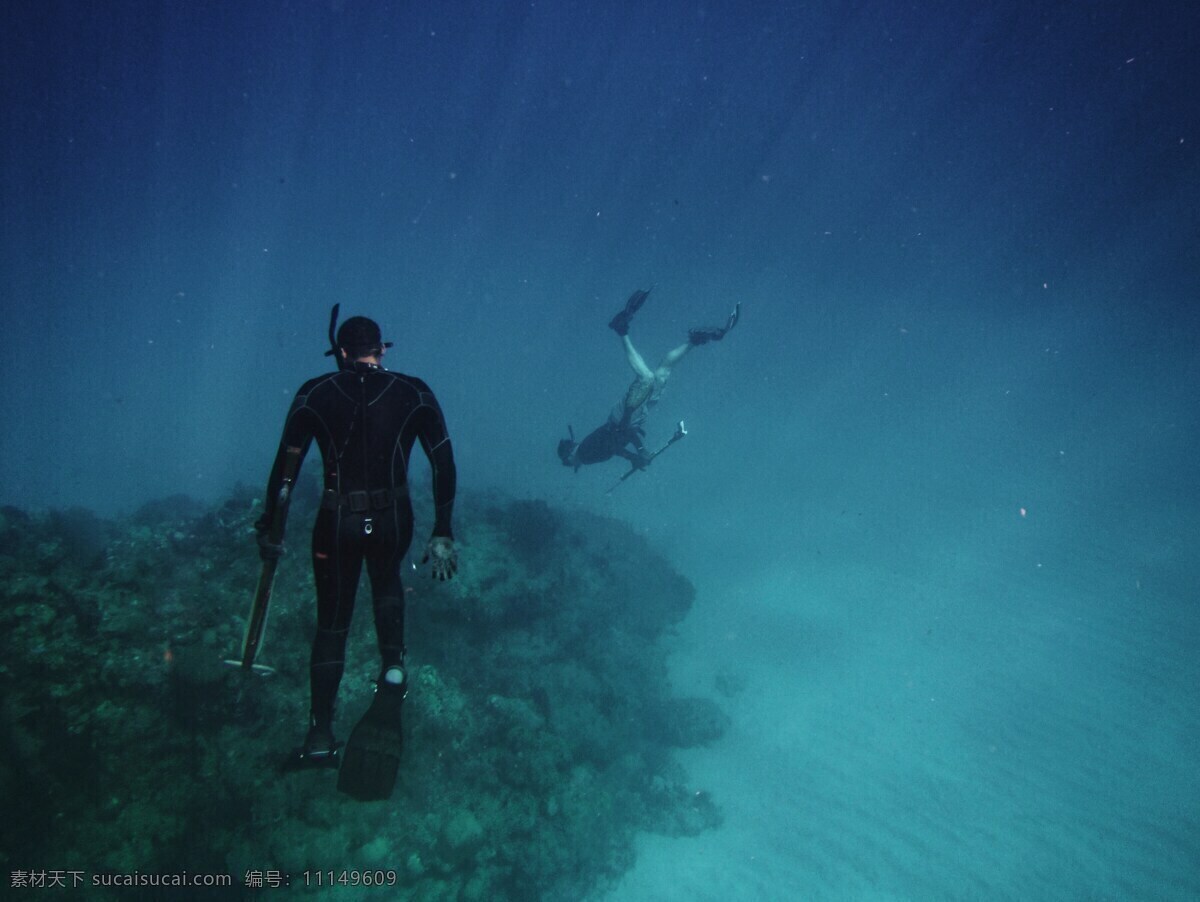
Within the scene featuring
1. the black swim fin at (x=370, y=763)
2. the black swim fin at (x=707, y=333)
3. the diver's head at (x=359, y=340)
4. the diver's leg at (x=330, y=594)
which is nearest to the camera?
the black swim fin at (x=370, y=763)

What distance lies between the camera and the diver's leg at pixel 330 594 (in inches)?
109

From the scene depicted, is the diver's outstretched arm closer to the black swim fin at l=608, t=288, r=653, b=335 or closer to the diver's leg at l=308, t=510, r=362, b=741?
the black swim fin at l=608, t=288, r=653, b=335

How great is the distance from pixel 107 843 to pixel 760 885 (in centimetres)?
1041

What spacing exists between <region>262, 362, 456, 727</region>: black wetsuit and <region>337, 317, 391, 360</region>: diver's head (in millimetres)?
89

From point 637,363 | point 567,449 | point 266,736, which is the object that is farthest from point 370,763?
point 637,363

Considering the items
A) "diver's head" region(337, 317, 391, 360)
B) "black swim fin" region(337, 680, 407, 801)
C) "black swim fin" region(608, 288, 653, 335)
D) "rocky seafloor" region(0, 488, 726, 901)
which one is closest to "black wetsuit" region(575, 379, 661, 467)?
"black swim fin" region(608, 288, 653, 335)

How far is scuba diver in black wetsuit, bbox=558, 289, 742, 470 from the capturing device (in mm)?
12961

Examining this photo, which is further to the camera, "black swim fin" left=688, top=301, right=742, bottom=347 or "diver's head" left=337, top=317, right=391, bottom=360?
"black swim fin" left=688, top=301, right=742, bottom=347

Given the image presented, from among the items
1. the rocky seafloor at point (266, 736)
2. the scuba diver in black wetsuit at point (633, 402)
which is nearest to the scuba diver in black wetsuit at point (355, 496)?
the rocky seafloor at point (266, 736)

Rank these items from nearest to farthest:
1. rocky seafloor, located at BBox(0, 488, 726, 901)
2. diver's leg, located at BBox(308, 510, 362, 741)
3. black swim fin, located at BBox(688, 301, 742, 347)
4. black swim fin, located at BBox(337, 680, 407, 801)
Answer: black swim fin, located at BBox(337, 680, 407, 801), diver's leg, located at BBox(308, 510, 362, 741), rocky seafloor, located at BBox(0, 488, 726, 901), black swim fin, located at BBox(688, 301, 742, 347)

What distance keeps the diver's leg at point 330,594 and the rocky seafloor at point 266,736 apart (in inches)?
107

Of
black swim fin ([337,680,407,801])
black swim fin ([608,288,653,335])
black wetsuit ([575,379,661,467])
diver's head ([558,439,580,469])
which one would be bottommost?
black swim fin ([337,680,407,801])

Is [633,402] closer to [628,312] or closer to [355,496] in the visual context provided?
[628,312]

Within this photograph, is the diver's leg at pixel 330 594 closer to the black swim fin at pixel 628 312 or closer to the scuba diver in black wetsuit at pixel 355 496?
the scuba diver in black wetsuit at pixel 355 496
